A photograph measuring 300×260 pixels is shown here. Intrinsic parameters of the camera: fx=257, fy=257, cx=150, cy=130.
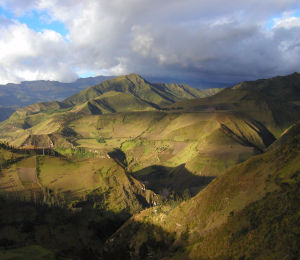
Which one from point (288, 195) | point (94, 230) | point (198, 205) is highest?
point (288, 195)

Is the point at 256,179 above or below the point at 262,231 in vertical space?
above

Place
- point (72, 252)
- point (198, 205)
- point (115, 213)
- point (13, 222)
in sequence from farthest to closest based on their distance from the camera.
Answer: point (115, 213), point (13, 222), point (198, 205), point (72, 252)

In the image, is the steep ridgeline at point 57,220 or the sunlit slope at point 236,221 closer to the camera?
the sunlit slope at point 236,221

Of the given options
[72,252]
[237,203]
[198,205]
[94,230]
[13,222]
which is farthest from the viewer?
[94,230]

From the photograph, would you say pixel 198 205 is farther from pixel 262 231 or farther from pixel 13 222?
pixel 13 222

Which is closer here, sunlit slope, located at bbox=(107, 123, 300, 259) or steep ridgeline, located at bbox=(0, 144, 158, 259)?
sunlit slope, located at bbox=(107, 123, 300, 259)

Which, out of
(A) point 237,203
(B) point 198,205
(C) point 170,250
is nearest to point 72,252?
(C) point 170,250

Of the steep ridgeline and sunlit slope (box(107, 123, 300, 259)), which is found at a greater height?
sunlit slope (box(107, 123, 300, 259))

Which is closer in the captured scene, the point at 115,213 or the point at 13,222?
the point at 13,222
